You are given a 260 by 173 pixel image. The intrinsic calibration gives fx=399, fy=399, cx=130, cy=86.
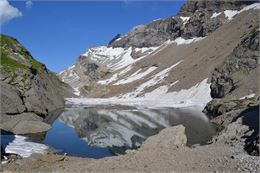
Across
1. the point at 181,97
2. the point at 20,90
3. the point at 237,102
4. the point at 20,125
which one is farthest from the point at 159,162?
the point at 181,97

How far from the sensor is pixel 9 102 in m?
66.3

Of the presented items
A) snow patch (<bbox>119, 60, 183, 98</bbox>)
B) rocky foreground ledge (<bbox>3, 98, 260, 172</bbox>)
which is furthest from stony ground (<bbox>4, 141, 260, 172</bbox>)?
snow patch (<bbox>119, 60, 183, 98</bbox>)

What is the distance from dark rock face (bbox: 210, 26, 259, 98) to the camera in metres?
90.9

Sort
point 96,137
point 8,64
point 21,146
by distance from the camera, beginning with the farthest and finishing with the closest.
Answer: point 8,64 < point 96,137 < point 21,146

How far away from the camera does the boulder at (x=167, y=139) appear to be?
37156 mm

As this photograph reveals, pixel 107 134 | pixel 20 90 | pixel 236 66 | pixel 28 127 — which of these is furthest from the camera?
pixel 236 66

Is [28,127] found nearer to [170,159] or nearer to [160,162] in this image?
[170,159]

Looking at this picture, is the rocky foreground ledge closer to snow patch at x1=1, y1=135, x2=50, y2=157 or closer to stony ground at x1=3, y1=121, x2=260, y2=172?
stony ground at x1=3, y1=121, x2=260, y2=172

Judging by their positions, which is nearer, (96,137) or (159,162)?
(159,162)

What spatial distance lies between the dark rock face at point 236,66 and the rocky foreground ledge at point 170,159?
170 ft

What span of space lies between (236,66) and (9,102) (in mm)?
53580

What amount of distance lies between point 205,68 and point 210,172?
417ft

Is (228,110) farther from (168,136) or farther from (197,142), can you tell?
(168,136)

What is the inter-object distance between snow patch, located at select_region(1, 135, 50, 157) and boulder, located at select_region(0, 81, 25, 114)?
555 inches
